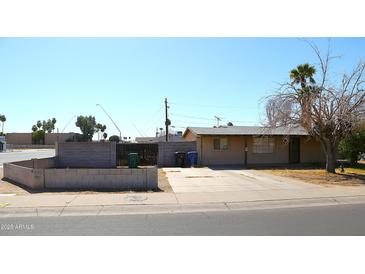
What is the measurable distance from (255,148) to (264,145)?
0.69 m

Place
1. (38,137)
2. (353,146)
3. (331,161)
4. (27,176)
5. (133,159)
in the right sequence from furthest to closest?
1. (38,137)
2. (353,146)
3. (133,159)
4. (331,161)
5. (27,176)

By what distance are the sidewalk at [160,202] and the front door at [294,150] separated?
1182 centimetres

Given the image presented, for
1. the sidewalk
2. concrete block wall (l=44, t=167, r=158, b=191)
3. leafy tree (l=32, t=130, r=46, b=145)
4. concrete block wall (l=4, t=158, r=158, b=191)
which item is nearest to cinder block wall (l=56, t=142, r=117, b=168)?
concrete block wall (l=4, t=158, r=158, b=191)

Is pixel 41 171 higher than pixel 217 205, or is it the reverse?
pixel 41 171

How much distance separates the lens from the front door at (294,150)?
21.8 metres

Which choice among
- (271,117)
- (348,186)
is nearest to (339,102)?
(271,117)

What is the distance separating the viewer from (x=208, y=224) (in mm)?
6406

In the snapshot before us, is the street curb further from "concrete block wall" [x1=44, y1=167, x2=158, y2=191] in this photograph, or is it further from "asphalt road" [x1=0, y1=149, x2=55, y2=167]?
"asphalt road" [x1=0, y1=149, x2=55, y2=167]

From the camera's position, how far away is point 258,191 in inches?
397

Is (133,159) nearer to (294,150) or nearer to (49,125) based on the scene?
(294,150)

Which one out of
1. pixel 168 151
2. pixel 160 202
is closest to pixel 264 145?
pixel 168 151

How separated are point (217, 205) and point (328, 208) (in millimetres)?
2855

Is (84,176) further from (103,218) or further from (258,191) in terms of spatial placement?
(258,191)

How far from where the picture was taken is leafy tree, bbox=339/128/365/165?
59.8ft
